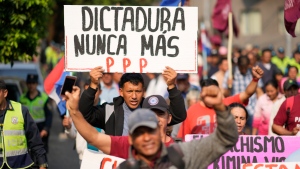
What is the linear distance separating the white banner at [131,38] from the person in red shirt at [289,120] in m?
2.04

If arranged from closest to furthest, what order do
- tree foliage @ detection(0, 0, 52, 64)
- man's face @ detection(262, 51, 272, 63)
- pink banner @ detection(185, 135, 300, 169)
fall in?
pink banner @ detection(185, 135, 300, 169)
tree foliage @ detection(0, 0, 52, 64)
man's face @ detection(262, 51, 272, 63)

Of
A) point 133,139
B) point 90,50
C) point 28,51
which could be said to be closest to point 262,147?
point 90,50

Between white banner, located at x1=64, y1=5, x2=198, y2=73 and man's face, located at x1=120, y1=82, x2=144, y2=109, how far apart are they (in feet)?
1.24

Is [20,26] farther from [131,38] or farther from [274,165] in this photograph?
[274,165]

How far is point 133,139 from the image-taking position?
607 cm

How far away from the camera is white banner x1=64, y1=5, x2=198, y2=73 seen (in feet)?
30.9

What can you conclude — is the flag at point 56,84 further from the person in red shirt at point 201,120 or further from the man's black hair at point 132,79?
the man's black hair at point 132,79

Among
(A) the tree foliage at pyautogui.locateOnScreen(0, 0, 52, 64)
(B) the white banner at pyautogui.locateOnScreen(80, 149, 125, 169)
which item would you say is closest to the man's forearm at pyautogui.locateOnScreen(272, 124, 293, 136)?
(B) the white banner at pyautogui.locateOnScreen(80, 149, 125, 169)

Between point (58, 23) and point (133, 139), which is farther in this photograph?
point (58, 23)

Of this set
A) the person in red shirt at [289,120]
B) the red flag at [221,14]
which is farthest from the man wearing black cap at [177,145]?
the red flag at [221,14]

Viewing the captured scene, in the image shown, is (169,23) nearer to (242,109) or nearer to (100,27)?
(100,27)

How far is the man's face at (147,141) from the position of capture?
19.7 feet

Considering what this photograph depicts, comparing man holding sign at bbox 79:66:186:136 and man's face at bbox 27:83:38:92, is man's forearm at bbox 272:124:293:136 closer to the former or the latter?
man holding sign at bbox 79:66:186:136

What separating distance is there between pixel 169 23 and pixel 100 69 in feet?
3.15
